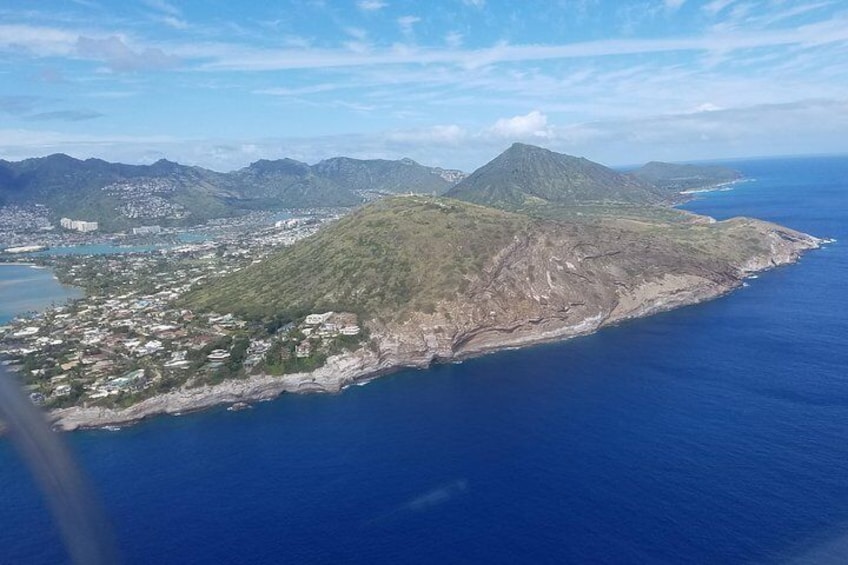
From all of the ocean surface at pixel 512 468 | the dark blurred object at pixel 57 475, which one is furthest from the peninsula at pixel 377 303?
the dark blurred object at pixel 57 475

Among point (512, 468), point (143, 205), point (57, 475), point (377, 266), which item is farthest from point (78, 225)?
point (57, 475)

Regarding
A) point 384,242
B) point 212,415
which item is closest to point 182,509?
point 212,415

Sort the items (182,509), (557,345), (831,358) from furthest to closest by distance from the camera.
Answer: (557,345) → (831,358) → (182,509)

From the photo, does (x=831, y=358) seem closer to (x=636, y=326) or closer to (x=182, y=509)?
(x=636, y=326)

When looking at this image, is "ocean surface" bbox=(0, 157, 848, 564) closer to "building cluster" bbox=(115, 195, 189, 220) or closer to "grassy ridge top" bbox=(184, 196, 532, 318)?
"grassy ridge top" bbox=(184, 196, 532, 318)

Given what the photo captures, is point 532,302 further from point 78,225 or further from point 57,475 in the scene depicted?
point 78,225

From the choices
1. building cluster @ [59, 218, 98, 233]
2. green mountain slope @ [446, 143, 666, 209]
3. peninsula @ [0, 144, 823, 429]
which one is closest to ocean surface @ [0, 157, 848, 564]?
peninsula @ [0, 144, 823, 429]
